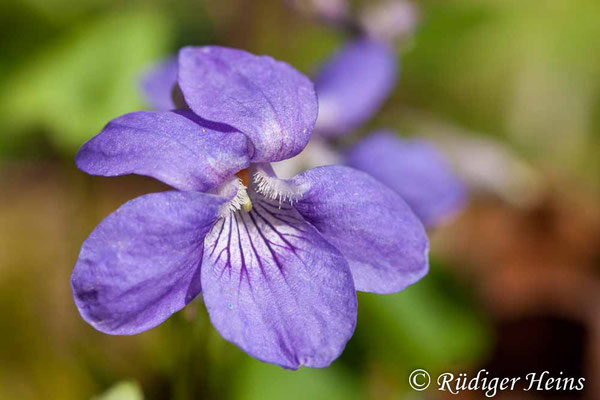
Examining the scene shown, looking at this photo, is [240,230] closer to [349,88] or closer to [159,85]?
[159,85]

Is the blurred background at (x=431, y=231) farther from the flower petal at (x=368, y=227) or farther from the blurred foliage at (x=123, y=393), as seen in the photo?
the flower petal at (x=368, y=227)

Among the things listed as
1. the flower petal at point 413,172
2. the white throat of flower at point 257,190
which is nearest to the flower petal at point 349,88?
the flower petal at point 413,172

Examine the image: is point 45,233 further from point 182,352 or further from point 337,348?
point 337,348

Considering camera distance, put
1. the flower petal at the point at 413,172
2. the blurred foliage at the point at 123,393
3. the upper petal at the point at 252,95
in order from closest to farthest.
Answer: the upper petal at the point at 252,95 < the blurred foliage at the point at 123,393 < the flower petal at the point at 413,172

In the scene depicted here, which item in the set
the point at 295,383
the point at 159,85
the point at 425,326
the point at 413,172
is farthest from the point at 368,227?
the point at 425,326

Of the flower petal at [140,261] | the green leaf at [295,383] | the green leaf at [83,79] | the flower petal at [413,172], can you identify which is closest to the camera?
the flower petal at [140,261]

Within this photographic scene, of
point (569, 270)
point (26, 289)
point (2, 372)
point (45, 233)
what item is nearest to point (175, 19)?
point (45, 233)

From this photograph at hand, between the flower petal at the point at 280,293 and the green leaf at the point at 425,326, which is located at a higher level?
the flower petal at the point at 280,293

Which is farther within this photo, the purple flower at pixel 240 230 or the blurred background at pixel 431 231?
the blurred background at pixel 431 231
